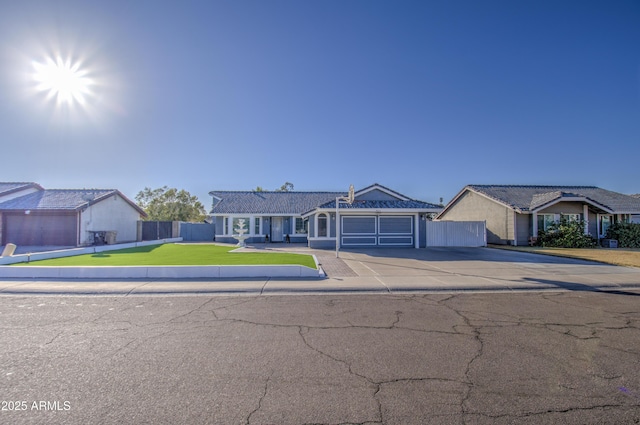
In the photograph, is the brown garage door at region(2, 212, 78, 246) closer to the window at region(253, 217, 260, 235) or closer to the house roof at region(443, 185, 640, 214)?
the window at region(253, 217, 260, 235)

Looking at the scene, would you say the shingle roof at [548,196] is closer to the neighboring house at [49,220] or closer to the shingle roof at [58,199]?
the neighboring house at [49,220]

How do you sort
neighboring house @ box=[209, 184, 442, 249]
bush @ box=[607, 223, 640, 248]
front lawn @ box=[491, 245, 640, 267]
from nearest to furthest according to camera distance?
front lawn @ box=[491, 245, 640, 267] → neighboring house @ box=[209, 184, 442, 249] → bush @ box=[607, 223, 640, 248]

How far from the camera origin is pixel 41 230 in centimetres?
2344

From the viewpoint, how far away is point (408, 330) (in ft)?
18.3

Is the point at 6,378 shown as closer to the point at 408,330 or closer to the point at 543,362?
the point at 408,330

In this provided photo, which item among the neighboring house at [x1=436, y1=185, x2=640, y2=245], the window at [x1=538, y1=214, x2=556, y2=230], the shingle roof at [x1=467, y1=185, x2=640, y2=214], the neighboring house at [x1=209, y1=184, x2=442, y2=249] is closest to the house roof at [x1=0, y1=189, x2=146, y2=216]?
the neighboring house at [x1=209, y1=184, x2=442, y2=249]

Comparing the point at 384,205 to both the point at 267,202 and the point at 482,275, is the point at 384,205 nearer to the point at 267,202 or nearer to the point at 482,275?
the point at 482,275

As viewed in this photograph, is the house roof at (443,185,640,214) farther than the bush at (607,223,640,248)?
No

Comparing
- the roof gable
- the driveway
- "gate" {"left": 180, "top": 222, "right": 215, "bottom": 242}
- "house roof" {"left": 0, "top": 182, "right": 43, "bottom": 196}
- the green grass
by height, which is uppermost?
"house roof" {"left": 0, "top": 182, "right": 43, "bottom": 196}

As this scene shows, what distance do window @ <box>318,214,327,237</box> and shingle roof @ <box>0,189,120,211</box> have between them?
1727 cm

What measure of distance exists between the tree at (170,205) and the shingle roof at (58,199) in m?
20.6

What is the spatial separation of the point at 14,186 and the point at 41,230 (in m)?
7.00

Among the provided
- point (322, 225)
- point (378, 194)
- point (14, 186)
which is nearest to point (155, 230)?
point (14, 186)

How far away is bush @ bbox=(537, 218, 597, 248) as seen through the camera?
2314 centimetres
